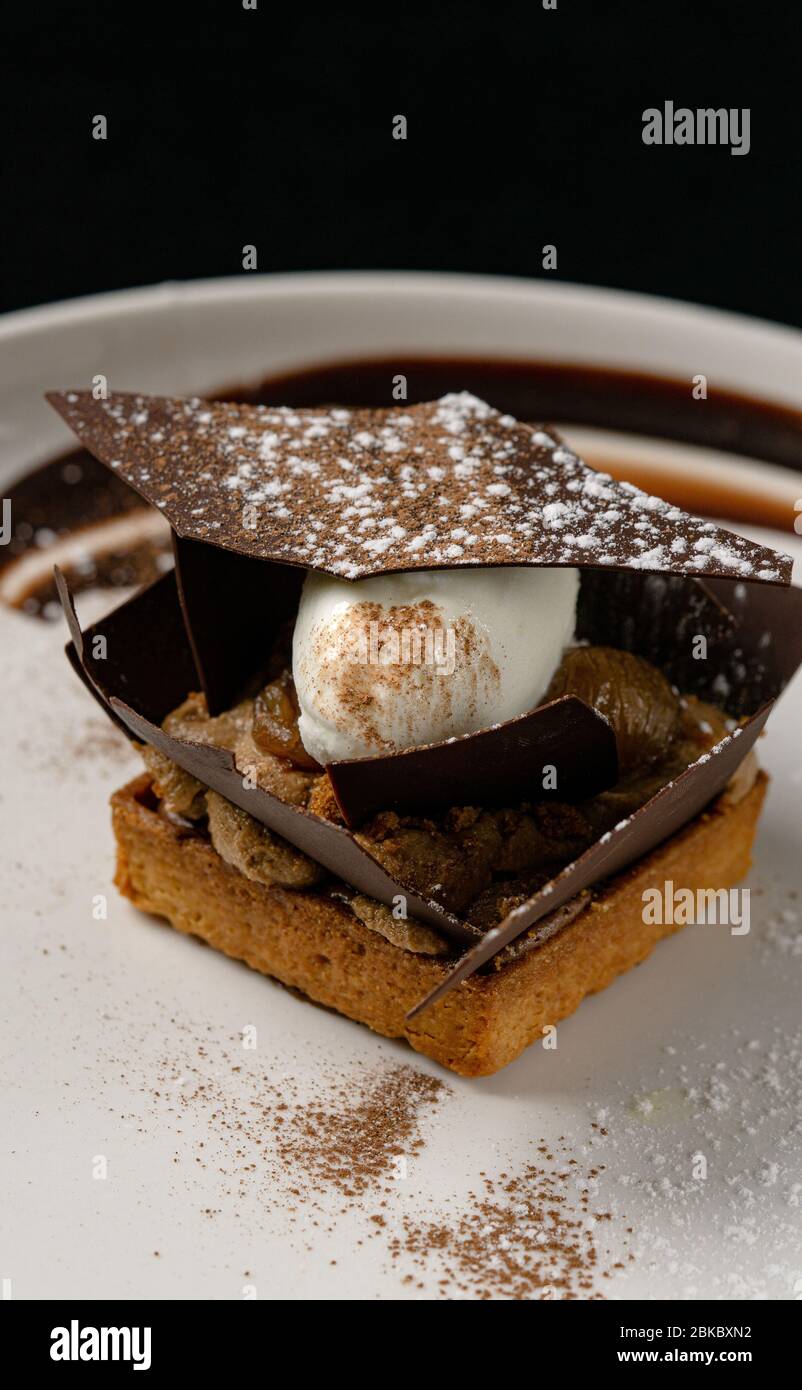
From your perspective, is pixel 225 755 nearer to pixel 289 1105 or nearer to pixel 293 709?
pixel 293 709

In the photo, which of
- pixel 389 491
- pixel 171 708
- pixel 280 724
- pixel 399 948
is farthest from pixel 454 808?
pixel 171 708

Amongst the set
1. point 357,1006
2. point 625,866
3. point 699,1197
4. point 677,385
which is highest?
point 677,385

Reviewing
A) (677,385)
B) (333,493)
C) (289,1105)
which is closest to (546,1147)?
(289,1105)

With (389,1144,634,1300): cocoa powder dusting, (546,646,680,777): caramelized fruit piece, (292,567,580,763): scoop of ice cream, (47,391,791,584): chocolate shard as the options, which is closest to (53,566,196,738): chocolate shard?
(47,391,791,584): chocolate shard

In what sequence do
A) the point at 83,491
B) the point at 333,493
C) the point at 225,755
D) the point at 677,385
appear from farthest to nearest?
the point at 677,385, the point at 83,491, the point at 333,493, the point at 225,755

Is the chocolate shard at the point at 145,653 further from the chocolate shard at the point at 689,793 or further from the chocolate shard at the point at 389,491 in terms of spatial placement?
the chocolate shard at the point at 689,793

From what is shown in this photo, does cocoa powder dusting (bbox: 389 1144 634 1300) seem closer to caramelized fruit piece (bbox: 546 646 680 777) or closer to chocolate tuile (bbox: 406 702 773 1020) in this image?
chocolate tuile (bbox: 406 702 773 1020)

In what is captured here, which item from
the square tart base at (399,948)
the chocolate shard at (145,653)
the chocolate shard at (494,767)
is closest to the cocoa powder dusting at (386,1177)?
the square tart base at (399,948)
